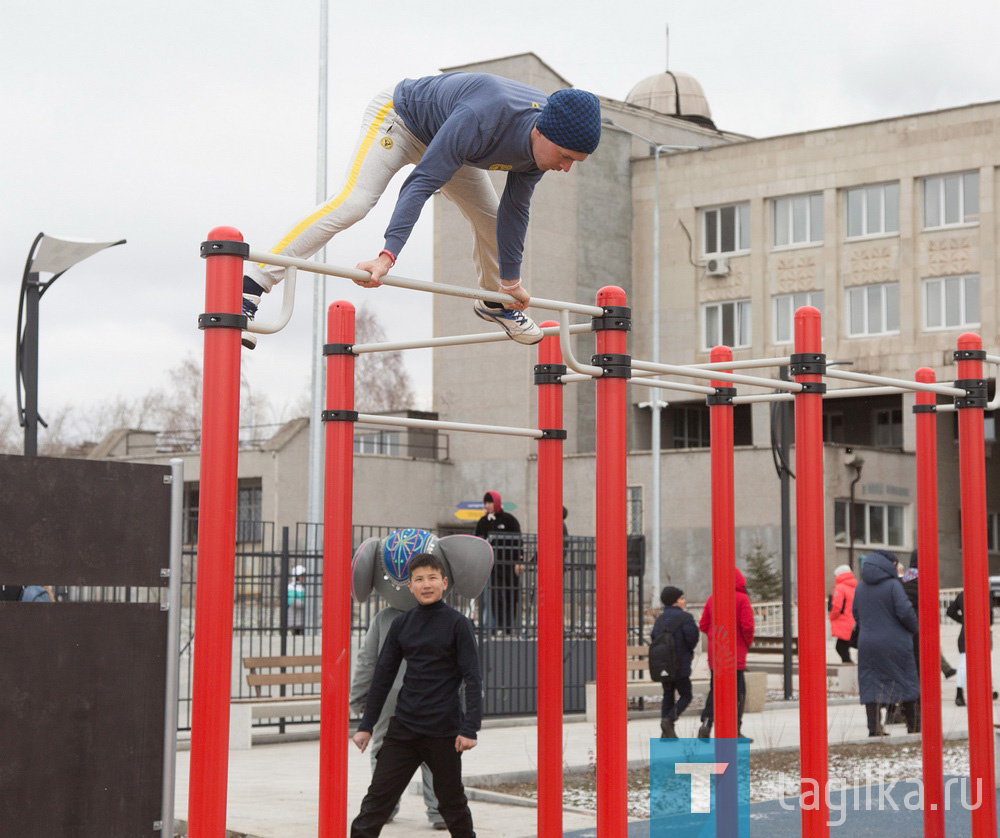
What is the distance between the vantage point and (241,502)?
4303 cm

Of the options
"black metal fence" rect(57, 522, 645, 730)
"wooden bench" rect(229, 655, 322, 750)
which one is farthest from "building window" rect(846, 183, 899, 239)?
"wooden bench" rect(229, 655, 322, 750)

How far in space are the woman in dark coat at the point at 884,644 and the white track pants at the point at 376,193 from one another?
27.9 ft

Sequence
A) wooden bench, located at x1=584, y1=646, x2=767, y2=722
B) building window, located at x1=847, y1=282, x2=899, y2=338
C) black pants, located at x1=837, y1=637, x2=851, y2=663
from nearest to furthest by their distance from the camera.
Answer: wooden bench, located at x1=584, y1=646, x2=767, y2=722 < black pants, located at x1=837, y1=637, x2=851, y2=663 < building window, located at x1=847, y1=282, x2=899, y2=338

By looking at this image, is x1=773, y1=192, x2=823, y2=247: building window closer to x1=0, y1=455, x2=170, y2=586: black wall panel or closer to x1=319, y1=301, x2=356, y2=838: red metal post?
x1=319, y1=301, x2=356, y2=838: red metal post

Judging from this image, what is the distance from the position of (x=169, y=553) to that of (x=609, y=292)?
79.9 inches

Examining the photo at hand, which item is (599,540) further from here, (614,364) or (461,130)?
(461,130)

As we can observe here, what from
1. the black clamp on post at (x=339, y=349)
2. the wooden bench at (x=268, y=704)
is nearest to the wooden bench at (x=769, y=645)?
the wooden bench at (x=268, y=704)

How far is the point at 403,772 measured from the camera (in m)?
6.89

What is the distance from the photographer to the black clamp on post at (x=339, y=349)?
6.29 metres

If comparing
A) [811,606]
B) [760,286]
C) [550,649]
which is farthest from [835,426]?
[550,649]

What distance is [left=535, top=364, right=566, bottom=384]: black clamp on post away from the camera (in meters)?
6.89

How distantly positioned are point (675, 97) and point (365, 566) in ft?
158

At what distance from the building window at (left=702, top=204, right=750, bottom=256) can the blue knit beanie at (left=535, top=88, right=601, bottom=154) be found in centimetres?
4128

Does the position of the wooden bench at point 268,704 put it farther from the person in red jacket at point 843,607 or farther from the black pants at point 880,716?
the person in red jacket at point 843,607
